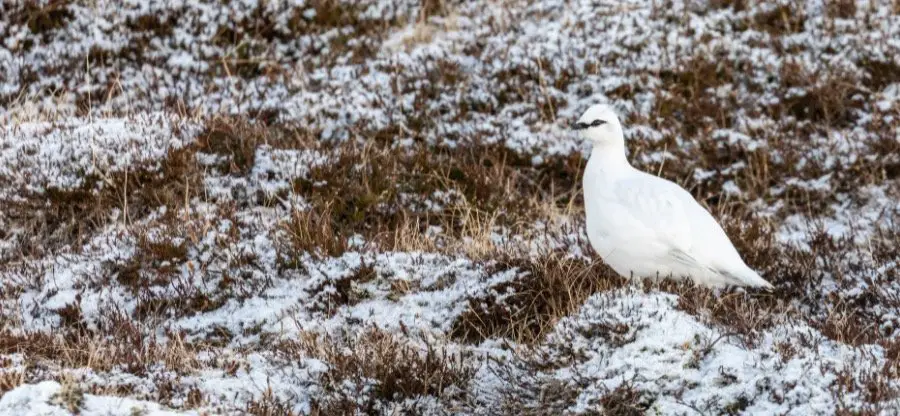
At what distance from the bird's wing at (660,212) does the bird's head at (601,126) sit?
314 mm

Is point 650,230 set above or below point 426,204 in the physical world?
above

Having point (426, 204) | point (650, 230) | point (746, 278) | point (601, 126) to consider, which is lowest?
point (426, 204)

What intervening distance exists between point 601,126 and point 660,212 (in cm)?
59

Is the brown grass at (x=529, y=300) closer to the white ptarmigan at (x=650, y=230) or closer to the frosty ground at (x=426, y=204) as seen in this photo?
the frosty ground at (x=426, y=204)

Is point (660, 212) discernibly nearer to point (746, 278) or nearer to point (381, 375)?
point (746, 278)

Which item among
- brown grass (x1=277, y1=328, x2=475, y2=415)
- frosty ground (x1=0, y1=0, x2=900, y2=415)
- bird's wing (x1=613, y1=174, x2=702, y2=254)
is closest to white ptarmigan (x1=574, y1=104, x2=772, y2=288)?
bird's wing (x1=613, y1=174, x2=702, y2=254)

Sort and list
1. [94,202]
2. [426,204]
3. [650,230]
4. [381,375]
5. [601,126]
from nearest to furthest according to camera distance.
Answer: [381,375], [650,230], [601,126], [94,202], [426,204]

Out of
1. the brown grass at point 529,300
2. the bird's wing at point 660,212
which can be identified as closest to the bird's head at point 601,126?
the bird's wing at point 660,212

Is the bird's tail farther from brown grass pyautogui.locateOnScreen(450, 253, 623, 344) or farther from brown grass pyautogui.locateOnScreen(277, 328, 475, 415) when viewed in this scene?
brown grass pyautogui.locateOnScreen(277, 328, 475, 415)

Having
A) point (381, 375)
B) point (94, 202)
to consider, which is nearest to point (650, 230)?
point (381, 375)

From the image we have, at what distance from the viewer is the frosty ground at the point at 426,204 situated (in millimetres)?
4238

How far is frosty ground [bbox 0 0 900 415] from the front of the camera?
4.24 meters

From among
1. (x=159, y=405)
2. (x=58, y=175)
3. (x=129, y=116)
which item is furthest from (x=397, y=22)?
(x=159, y=405)

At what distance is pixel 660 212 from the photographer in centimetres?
503
